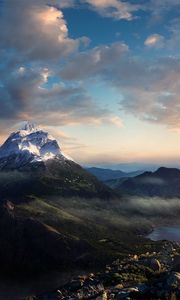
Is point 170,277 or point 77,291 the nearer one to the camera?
point 170,277

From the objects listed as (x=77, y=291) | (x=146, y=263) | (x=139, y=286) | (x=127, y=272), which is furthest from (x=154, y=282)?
(x=146, y=263)

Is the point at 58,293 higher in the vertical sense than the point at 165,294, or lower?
lower

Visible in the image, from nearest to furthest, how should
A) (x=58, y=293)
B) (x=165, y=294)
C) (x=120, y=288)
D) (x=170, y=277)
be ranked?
(x=165, y=294) < (x=170, y=277) < (x=120, y=288) < (x=58, y=293)

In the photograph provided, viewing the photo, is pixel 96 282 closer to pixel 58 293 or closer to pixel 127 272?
pixel 58 293

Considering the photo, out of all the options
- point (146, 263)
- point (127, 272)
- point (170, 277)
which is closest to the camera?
point (170, 277)

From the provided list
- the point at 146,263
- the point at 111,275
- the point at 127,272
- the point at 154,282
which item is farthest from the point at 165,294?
the point at 146,263

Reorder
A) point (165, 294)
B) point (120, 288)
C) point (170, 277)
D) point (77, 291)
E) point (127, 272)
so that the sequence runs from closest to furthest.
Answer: point (165, 294) → point (170, 277) → point (120, 288) → point (77, 291) → point (127, 272)

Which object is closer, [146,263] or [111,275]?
[111,275]

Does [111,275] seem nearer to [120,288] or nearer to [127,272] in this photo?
[127,272]

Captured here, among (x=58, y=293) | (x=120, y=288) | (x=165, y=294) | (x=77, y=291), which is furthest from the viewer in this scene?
(x=58, y=293)
